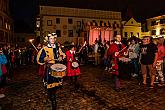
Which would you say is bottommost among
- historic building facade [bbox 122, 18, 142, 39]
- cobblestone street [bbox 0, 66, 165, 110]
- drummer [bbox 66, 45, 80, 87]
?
cobblestone street [bbox 0, 66, 165, 110]

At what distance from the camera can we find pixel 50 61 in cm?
690

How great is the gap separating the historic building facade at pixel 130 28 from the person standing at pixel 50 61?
165 ft

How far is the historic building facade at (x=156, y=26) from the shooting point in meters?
51.7

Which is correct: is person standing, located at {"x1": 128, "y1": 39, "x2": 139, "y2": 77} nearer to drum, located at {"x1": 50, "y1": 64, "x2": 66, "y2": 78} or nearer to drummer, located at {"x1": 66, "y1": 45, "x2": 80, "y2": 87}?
drummer, located at {"x1": 66, "y1": 45, "x2": 80, "y2": 87}

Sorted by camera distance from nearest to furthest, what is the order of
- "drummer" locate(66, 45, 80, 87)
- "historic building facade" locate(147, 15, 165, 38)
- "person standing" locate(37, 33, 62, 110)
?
"person standing" locate(37, 33, 62, 110) → "drummer" locate(66, 45, 80, 87) → "historic building facade" locate(147, 15, 165, 38)

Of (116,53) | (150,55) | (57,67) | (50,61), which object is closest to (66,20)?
(150,55)

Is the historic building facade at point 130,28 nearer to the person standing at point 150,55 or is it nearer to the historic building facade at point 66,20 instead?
the historic building facade at point 66,20

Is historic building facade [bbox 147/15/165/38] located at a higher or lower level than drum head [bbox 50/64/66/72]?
higher

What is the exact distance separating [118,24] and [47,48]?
45638 mm

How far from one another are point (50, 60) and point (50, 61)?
0.03 meters

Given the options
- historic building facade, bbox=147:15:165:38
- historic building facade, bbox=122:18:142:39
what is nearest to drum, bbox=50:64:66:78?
historic building facade, bbox=147:15:165:38

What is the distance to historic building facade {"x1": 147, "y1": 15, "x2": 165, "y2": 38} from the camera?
51713 millimetres

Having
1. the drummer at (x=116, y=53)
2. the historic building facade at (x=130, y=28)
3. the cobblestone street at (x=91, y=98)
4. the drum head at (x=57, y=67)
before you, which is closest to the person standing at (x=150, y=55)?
the cobblestone street at (x=91, y=98)

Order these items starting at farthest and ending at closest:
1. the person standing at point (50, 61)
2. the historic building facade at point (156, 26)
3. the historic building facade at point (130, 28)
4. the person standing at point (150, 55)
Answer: the historic building facade at point (130, 28) < the historic building facade at point (156, 26) < the person standing at point (150, 55) < the person standing at point (50, 61)
